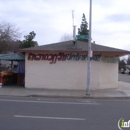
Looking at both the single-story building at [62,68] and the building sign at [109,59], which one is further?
the building sign at [109,59]

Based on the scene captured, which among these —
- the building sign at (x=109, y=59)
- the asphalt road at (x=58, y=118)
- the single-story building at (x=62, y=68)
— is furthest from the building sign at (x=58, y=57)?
the asphalt road at (x=58, y=118)

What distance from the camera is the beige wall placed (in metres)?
21.6

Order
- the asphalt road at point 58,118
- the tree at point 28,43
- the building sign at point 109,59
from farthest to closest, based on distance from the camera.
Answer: the tree at point 28,43
the building sign at point 109,59
the asphalt road at point 58,118

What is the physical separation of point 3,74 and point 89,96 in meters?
8.72

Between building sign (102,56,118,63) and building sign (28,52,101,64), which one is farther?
building sign (102,56,118,63)

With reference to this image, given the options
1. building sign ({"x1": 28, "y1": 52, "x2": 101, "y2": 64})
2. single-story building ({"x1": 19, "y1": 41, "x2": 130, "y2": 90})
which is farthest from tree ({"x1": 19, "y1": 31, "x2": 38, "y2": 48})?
single-story building ({"x1": 19, "y1": 41, "x2": 130, "y2": 90})

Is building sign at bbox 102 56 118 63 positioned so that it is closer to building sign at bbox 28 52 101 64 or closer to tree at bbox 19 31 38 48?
building sign at bbox 28 52 101 64

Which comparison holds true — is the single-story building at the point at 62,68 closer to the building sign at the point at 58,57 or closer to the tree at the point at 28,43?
the building sign at the point at 58,57

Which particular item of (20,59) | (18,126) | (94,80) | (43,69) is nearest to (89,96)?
(94,80)

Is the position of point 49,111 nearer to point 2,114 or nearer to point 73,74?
point 2,114

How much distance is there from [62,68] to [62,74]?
441mm

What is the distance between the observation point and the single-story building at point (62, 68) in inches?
850

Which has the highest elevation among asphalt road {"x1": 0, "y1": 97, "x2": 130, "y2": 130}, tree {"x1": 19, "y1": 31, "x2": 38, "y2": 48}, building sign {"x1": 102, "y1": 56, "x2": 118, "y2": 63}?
tree {"x1": 19, "y1": 31, "x2": 38, "y2": 48}

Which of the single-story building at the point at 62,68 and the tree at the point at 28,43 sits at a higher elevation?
the tree at the point at 28,43
